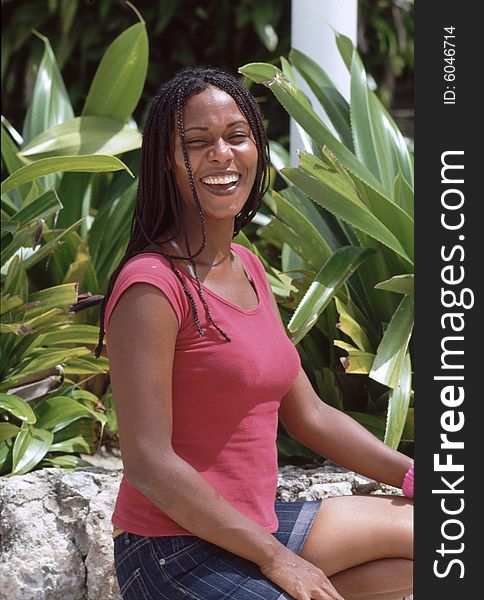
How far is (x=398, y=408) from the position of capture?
2.75 m

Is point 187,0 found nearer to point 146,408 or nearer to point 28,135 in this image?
point 28,135

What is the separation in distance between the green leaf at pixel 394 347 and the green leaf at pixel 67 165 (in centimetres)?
82

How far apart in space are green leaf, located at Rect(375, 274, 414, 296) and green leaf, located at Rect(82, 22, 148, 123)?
125 centimetres

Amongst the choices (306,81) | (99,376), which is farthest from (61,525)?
(306,81)

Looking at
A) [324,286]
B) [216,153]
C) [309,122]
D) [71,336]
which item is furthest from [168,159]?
[71,336]

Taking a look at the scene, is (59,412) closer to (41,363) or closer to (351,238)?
(41,363)

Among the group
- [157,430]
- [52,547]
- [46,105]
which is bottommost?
[52,547]

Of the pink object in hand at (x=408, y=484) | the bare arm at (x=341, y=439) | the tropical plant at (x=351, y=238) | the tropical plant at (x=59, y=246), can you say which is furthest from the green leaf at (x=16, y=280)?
the pink object in hand at (x=408, y=484)

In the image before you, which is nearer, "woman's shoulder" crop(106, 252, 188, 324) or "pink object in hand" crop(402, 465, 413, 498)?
"woman's shoulder" crop(106, 252, 188, 324)

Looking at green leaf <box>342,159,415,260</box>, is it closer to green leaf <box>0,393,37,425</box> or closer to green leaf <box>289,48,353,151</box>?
green leaf <box>289,48,353,151</box>

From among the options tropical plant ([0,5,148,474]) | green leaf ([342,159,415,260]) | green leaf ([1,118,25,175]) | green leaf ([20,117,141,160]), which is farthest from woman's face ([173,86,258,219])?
green leaf ([1,118,25,175])

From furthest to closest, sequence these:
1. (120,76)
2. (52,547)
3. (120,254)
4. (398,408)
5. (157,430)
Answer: (120,76) → (120,254) → (398,408) → (52,547) → (157,430)

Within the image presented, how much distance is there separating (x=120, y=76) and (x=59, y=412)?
125 cm

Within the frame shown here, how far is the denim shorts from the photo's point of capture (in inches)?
76.7
